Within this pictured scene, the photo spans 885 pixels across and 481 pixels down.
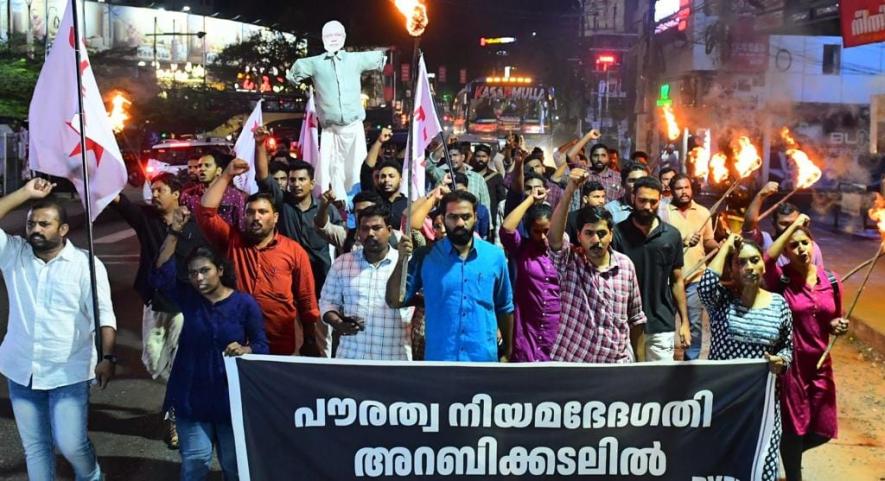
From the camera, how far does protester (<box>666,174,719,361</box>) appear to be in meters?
7.29

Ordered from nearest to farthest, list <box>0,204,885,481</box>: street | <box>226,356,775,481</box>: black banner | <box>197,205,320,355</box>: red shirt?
<box>226,356,775,481</box>: black banner → <box>197,205,320,355</box>: red shirt → <box>0,204,885,481</box>: street

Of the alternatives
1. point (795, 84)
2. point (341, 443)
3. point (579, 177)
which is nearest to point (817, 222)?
point (795, 84)

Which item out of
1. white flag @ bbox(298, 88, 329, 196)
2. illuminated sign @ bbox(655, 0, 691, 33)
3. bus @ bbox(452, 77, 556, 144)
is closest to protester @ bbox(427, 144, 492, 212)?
white flag @ bbox(298, 88, 329, 196)

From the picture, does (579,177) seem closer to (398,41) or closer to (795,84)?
(795,84)

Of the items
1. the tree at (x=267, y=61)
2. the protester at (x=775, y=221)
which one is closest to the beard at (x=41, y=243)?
the protester at (x=775, y=221)

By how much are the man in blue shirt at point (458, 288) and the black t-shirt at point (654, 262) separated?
131cm

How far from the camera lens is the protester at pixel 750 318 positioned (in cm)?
480

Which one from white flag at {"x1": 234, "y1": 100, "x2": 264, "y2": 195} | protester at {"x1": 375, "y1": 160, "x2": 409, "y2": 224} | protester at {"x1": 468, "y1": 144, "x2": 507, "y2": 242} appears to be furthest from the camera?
protester at {"x1": 468, "y1": 144, "x2": 507, "y2": 242}

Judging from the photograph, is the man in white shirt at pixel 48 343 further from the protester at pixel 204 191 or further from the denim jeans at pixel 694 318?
the denim jeans at pixel 694 318

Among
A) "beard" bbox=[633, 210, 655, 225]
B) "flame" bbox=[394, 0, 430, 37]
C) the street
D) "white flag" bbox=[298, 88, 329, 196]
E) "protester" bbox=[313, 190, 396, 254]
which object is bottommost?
the street

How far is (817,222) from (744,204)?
12.7 m

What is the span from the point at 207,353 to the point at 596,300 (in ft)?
6.86

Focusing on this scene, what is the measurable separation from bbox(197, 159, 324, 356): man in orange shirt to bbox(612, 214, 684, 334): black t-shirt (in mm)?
2054

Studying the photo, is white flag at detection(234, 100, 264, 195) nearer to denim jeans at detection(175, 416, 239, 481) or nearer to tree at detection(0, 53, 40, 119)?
denim jeans at detection(175, 416, 239, 481)
